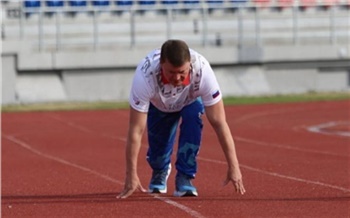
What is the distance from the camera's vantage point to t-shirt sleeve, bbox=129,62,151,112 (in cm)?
901

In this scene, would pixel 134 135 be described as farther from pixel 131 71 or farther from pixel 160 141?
pixel 131 71

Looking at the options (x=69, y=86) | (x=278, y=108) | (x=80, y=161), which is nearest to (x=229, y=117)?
(x=278, y=108)

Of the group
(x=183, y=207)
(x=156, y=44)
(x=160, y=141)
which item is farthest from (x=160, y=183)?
(x=156, y=44)

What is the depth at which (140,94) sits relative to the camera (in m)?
9.01

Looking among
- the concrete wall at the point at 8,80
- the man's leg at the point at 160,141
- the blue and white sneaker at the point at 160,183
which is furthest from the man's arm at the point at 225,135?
the concrete wall at the point at 8,80

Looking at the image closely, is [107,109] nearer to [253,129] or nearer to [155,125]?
[253,129]

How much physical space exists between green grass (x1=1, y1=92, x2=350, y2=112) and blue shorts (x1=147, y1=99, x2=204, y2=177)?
55.0 ft

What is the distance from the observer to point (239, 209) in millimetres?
8734

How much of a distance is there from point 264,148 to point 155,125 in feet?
22.2

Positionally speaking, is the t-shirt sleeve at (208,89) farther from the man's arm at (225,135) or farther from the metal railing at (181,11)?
the metal railing at (181,11)

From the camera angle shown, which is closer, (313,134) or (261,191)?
(261,191)

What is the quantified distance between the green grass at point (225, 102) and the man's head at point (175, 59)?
59.6ft

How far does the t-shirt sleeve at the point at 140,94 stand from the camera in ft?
29.6

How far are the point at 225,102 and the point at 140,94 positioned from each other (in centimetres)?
1909
